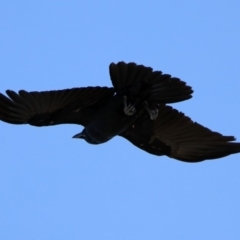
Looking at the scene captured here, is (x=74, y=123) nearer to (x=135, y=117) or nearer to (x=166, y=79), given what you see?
(x=135, y=117)

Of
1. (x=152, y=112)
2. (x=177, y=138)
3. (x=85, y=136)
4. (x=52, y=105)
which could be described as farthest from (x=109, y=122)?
(x=177, y=138)

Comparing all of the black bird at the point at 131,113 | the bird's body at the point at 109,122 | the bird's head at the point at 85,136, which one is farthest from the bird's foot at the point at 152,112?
the bird's head at the point at 85,136

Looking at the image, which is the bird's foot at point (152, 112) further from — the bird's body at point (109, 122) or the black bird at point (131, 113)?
the bird's body at point (109, 122)

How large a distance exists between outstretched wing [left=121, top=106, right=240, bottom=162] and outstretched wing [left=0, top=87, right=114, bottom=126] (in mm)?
1017

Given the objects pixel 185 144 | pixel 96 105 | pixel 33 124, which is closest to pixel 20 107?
pixel 33 124

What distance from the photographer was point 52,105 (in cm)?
1461

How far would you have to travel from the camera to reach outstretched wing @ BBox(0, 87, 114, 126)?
566 inches

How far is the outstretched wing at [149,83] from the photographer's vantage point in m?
13.2

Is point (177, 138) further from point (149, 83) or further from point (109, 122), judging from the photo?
point (149, 83)

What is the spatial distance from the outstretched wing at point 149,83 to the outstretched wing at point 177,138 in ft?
4.85

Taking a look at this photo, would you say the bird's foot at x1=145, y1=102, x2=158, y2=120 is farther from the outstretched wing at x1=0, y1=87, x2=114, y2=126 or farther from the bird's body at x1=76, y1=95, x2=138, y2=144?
the outstretched wing at x1=0, y1=87, x2=114, y2=126

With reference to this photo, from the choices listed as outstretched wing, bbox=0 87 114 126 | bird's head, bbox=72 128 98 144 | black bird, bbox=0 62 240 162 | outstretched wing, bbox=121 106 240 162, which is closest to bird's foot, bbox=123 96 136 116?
black bird, bbox=0 62 240 162

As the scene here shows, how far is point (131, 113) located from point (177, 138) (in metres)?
2.01

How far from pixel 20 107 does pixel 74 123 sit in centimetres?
96
